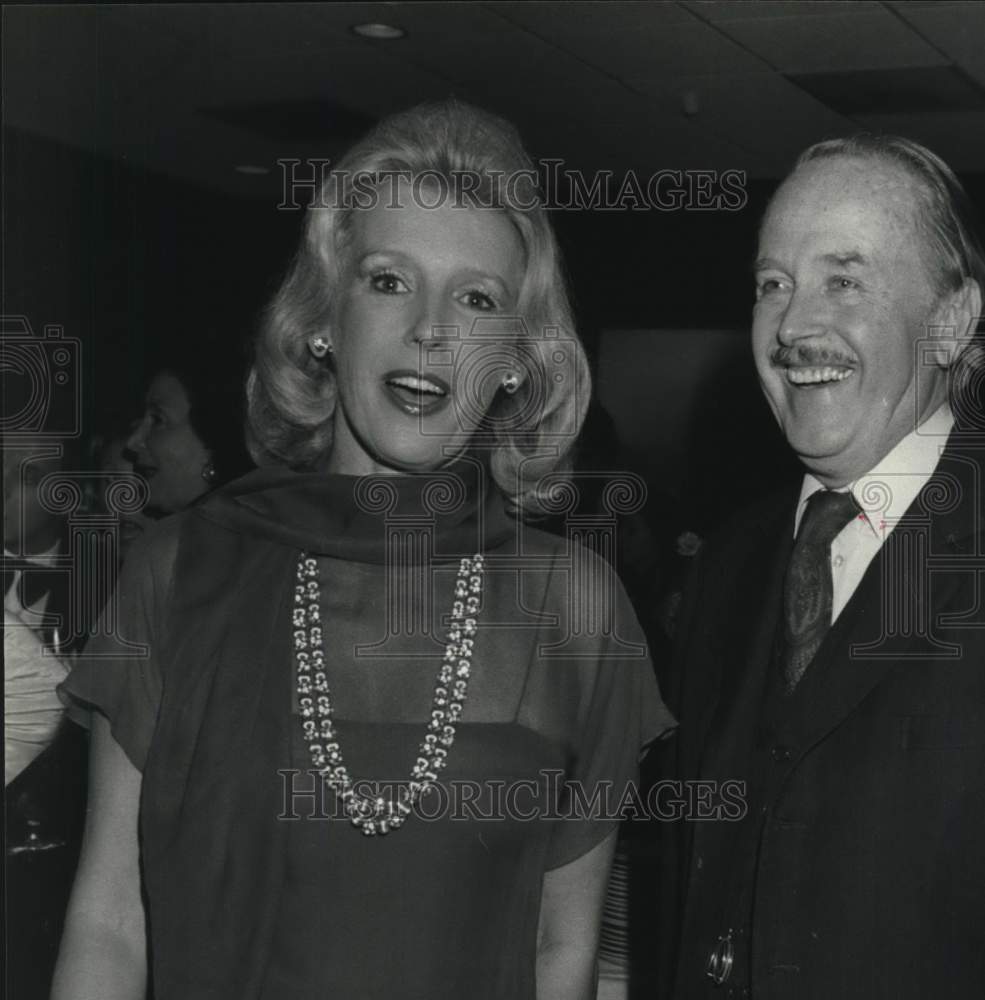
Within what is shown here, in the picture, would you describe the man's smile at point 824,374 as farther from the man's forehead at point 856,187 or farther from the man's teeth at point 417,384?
the man's teeth at point 417,384

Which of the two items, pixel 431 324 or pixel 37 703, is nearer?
pixel 431 324

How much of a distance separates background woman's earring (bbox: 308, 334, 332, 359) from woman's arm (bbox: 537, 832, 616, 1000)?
66 centimetres

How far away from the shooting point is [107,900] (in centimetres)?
145

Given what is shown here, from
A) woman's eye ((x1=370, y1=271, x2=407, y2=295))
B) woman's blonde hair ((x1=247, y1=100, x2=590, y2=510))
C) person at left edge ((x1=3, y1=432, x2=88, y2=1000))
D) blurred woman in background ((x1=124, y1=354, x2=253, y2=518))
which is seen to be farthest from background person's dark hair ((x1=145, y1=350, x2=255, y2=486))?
woman's eye ((x1=370, y1=271, x2=407, y2=295))

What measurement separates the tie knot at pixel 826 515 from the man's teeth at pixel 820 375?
14cm

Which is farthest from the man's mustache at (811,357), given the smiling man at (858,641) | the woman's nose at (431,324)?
the woman's nose at (431,324)

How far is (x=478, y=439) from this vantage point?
5.41 feet

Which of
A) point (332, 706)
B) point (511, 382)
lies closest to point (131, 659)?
point (332, 706)

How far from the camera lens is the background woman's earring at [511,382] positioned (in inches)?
62.5

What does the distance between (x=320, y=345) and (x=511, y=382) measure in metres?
0.23

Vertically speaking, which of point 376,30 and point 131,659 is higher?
point 376,30

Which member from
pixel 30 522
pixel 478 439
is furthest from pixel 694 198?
pixel 30 522

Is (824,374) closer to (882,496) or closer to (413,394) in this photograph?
(882,496)

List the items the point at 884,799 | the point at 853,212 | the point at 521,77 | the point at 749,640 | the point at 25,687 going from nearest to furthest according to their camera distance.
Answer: the point at 884,799, the point at 853,212, the point at 749,640, the point at 25,687, the point at 521,77
